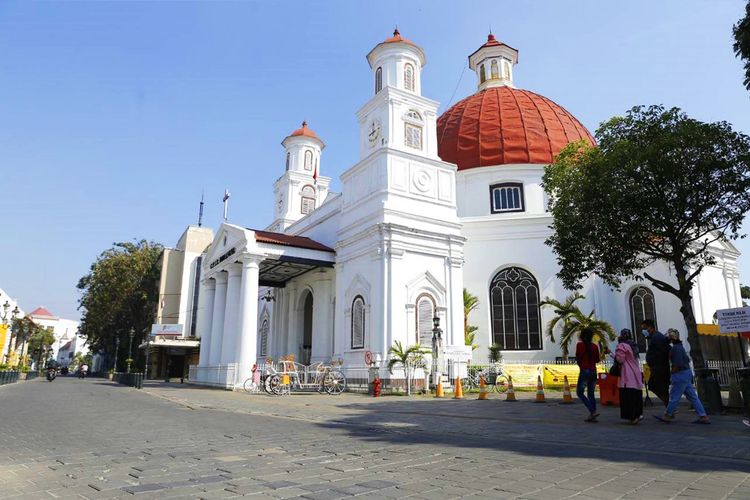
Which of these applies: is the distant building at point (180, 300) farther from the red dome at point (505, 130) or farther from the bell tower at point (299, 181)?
the red dome at point (505, 130)

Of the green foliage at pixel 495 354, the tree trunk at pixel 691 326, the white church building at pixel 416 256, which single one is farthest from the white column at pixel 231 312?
Result: the tree trunk at pixel 691 326

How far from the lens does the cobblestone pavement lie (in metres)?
4.30

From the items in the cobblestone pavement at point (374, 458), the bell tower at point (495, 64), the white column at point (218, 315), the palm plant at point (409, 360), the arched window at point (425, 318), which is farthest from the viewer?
the bell tower at point (495, 64)

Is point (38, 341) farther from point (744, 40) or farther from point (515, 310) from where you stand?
point (744, 40)

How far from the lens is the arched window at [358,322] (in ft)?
75.2

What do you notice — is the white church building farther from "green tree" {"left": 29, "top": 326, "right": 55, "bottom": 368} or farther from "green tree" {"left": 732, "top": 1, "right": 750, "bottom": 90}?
"green tree" {"left": 29, "top": 326, "right": 55, "bottom": 368}

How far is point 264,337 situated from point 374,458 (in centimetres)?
2916

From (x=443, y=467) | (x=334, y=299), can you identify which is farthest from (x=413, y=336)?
(x=443, y=467)

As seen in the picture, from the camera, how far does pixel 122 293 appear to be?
49406 mm

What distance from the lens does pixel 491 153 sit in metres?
28.8

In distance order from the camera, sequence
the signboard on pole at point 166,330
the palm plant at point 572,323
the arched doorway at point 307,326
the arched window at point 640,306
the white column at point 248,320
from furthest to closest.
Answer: the signboard on pole at point 166,330 → the arched doorway at point 307,326 → the arched window at point 640,306 → the white column at point 248,320 → the palm plant at point 572,323

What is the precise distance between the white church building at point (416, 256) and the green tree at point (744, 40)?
13493mm

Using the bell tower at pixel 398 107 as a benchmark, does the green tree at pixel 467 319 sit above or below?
below

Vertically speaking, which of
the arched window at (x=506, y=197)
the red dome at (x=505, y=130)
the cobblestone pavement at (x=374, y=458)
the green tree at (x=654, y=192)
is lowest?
the cobblestone pavement at (x=374, y=458)
